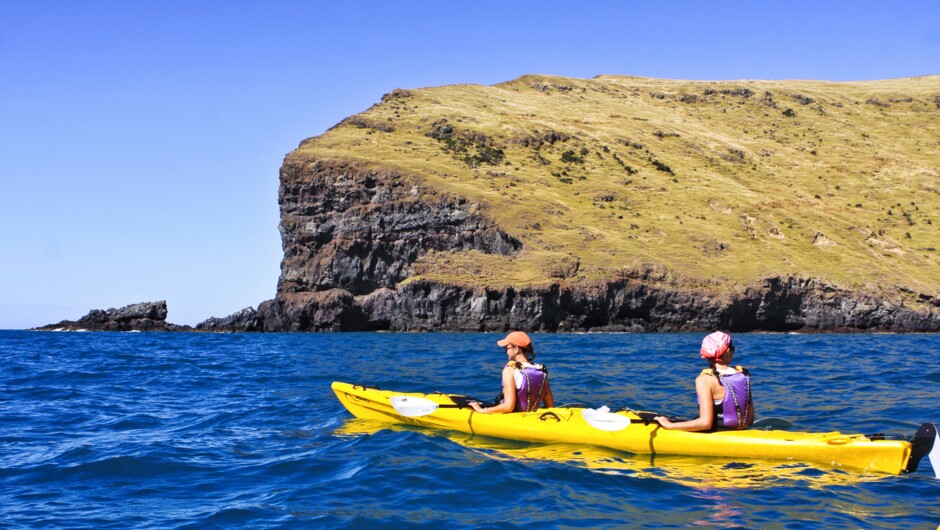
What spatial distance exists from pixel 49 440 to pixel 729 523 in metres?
10.4

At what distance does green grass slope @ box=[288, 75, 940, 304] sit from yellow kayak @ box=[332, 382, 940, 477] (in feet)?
187

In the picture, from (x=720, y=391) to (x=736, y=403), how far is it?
26 centimetres

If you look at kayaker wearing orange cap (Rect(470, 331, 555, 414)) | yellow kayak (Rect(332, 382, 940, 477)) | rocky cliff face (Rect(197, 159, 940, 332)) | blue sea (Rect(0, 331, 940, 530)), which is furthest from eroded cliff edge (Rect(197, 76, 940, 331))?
kayaker wearing orange cap (Rect(470, 331, 555, 414))

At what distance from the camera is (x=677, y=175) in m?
104

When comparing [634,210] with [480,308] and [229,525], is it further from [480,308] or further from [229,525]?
[229,525]

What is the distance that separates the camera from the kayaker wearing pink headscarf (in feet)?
32.7

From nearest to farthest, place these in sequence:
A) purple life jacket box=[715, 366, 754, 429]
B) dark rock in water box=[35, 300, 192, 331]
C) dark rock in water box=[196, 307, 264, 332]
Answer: purple life jacket box=[715, 366, 754, 429] → dark rock in water box=[196, 307, 264, 332] → dark rock in water box=[35, 300, 192, 331]

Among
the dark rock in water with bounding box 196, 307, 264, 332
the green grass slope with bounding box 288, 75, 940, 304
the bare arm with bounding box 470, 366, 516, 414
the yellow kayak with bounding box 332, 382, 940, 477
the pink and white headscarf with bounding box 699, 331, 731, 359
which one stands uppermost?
the green grass slope with bounding box 288, 75, 940, 304

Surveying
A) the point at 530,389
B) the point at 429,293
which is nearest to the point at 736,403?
the point at 530,389

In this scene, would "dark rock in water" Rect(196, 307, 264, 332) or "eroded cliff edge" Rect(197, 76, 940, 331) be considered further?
"dark rock in water" Rect(196, 307, 264, 332)

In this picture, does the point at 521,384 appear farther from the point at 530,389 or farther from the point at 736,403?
the point at 736,403

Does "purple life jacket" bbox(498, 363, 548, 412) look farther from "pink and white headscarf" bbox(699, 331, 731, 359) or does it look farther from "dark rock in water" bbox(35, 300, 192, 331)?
"dark rock in water" bbox(35, 300, 192, 331)

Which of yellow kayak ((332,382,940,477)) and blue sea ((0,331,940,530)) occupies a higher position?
yellow kayak ((332,382,940,477))

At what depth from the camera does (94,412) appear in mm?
15852
